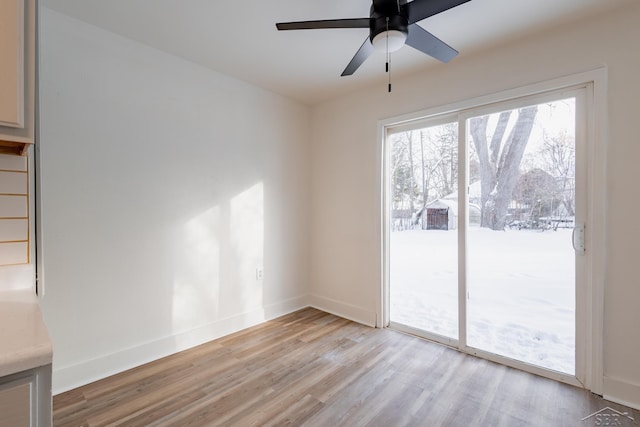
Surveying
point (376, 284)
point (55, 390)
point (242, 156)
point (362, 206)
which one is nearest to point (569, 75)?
A: point (362, 206)

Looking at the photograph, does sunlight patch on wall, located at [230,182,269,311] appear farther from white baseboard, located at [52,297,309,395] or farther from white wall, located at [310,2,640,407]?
white wall, located at [310,2,640,407]

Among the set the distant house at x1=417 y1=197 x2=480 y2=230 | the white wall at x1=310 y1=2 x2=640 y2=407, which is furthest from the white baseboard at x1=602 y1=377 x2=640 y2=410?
the distant house at x1=417 y1=197 x2=480 y2=230

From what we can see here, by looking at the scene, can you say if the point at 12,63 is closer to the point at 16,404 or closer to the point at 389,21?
the point at 16,404

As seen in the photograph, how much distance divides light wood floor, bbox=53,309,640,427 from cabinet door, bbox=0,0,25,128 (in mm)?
1692

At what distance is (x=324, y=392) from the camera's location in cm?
197

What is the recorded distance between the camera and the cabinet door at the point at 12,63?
98 cm

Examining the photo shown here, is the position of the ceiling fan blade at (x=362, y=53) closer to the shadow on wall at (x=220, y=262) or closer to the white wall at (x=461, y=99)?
the white wall at (x=461, y=99)

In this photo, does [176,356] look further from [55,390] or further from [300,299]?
[300,299]

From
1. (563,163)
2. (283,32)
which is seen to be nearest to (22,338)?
(283,32)

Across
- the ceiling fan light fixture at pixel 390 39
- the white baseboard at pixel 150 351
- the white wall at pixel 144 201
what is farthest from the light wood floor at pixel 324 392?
the ceiling fan light fixture at pixel 390 39

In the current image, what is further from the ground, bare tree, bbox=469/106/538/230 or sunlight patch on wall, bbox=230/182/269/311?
bare tree, bbox=469/106/538/230

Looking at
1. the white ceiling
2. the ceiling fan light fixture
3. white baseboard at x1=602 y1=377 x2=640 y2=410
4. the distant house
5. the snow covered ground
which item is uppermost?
the white ceiling

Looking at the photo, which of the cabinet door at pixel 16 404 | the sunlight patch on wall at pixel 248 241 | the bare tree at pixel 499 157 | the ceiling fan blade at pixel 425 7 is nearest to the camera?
the cabinet door at pixel 16 404

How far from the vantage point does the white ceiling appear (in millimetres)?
1857
